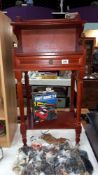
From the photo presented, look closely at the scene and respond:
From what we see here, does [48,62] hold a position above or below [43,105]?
above

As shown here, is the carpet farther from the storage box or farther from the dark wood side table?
the dark wood side table

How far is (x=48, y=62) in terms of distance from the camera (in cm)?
100

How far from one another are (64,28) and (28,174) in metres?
0.76

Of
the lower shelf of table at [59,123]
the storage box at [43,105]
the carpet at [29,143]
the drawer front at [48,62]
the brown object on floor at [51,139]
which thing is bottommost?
the carpet at [29,143]

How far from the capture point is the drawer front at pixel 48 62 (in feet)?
3.24

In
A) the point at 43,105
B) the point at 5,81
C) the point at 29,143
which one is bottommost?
the point at 29,143

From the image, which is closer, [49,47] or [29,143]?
[49,47]

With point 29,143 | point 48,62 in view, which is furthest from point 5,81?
point 29,143

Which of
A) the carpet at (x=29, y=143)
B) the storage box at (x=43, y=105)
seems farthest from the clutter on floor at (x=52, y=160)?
the storage box at (x=43, y=105)

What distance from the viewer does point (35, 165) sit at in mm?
997

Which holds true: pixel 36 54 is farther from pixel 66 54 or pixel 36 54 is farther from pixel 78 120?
pixel 78 120

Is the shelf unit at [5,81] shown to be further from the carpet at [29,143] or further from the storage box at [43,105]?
the storage box at [43,105]

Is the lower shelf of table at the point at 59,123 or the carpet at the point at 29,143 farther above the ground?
the lower shelf of table at the point at 59,123

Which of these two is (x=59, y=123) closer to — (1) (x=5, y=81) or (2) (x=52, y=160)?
(2) (x=52, y=160)
